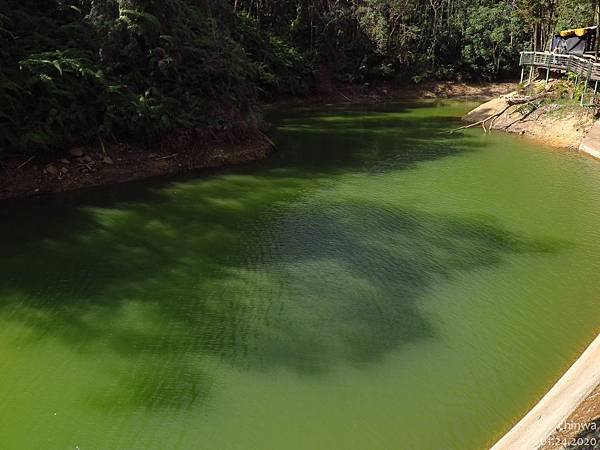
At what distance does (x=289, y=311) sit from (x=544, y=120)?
17060mm

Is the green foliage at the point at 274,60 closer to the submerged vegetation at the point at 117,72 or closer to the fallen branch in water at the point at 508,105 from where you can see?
the submerged vegetation at the point at 117,72

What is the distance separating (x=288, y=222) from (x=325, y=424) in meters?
6.12

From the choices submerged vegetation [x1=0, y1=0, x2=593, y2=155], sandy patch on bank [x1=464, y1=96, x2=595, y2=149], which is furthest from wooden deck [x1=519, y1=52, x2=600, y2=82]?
submerged vegetation [x1=0, y1=0, x2=593, y2=155]

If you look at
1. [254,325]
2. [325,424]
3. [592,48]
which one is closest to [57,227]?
[254,325]

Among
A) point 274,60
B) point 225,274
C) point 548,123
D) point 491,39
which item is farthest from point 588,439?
point 491,39

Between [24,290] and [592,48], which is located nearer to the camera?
[24,290]

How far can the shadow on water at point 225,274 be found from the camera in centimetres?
673

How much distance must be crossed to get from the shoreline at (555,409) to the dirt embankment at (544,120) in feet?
48.1

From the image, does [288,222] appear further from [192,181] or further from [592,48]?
[592,48]

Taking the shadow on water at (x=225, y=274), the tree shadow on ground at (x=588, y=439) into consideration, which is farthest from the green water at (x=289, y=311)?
the tree shadow on ground at (x=588, y=439)

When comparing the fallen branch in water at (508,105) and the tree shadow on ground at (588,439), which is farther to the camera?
the fallen branch in water at (508,105)

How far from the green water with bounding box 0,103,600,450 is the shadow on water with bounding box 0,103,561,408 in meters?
0.04

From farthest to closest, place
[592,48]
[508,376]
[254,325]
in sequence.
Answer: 1. [592,48]
2. [254,325]
3. [508,376]

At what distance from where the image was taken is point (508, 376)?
6.38m
